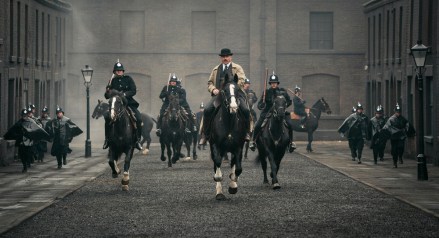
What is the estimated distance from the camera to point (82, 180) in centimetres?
2498

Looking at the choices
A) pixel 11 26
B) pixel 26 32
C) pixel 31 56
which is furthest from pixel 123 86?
pixel 31 56

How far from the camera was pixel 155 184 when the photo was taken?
914 inches

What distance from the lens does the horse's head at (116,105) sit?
70.0ft

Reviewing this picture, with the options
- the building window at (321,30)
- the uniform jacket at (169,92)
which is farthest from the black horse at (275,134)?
the building window at (321,30)

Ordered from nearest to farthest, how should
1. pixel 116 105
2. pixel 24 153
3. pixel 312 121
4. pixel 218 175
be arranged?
1. pixel 218 175
2. pixel 116 105
3. pixel 24 153
4. pixel 312 121

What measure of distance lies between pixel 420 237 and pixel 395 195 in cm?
655

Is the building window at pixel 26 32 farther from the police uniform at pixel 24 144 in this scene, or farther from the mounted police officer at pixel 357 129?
the mounted police officer at pixel 357 129

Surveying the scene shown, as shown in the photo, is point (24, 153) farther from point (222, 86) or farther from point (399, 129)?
point (399, 129)

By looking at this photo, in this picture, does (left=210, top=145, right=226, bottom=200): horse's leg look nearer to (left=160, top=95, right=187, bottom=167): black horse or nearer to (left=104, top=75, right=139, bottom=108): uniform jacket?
(left=104, top=75, right=139, bottom=108): uniform jacket

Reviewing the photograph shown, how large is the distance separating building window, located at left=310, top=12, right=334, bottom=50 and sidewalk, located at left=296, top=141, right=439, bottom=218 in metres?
13.7

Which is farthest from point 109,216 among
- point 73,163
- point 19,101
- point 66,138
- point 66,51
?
point 66,51

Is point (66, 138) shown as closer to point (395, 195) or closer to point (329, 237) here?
point (395, 195)

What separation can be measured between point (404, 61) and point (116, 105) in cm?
1869

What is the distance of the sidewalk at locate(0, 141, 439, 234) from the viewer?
18.4 m
